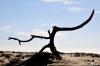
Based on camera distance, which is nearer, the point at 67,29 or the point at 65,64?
the point at 67,29

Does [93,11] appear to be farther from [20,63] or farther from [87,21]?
[20,63]

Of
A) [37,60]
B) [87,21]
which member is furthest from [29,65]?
[87,21]

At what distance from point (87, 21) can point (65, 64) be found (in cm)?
278

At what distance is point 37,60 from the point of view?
1312 cm

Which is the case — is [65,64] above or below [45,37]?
below

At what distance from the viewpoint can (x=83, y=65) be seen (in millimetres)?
13438

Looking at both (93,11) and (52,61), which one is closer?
(93,11)

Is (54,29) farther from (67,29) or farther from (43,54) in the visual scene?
(43,54)

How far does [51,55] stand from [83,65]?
1.22 metres

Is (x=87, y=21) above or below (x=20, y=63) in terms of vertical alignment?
above

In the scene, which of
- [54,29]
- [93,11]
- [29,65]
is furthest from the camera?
[29,65]

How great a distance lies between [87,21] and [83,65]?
2617mm

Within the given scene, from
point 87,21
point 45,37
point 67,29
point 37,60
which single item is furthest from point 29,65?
point 87,21

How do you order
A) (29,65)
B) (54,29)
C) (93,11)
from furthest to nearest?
(29,65), (54,29), (93,11)
